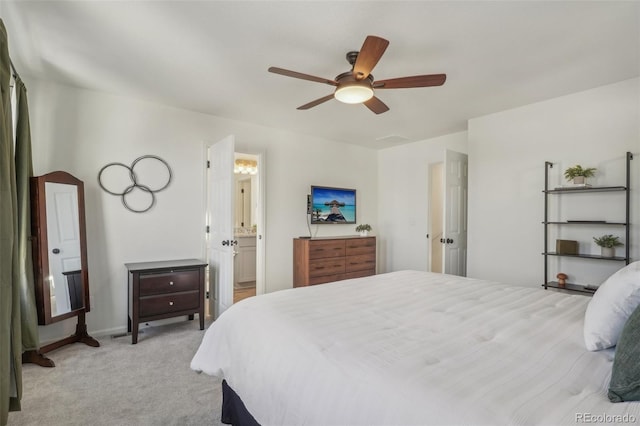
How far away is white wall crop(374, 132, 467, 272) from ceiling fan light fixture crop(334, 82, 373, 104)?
2.87 metres

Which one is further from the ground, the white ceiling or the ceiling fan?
the white ceiling

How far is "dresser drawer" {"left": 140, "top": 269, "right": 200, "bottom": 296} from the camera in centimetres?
313

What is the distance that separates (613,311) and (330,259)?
363 centimetres

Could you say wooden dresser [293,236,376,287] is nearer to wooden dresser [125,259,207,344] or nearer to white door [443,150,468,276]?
white door [443,150,468,276]

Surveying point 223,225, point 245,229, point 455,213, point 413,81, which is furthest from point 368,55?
point 245,229

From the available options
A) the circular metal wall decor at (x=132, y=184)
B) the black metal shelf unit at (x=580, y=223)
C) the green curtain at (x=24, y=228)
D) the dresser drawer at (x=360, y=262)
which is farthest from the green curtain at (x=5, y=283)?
the black metal shelf unit at (x=580, y=223)

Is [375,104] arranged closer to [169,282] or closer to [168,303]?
[169,282]

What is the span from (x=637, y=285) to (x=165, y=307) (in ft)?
11.6

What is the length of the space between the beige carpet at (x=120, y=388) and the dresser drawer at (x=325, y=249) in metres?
2.02

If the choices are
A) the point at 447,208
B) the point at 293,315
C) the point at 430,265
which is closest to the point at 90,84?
the point at 293,315

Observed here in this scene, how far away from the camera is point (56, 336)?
10.0ft

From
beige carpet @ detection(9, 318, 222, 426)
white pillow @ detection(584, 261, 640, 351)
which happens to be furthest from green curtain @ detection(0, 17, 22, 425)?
white pillow @ detection(584, 261, 640, 351)

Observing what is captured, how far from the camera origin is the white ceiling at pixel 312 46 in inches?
77.2

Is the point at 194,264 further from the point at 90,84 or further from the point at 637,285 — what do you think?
the point at 637,285
